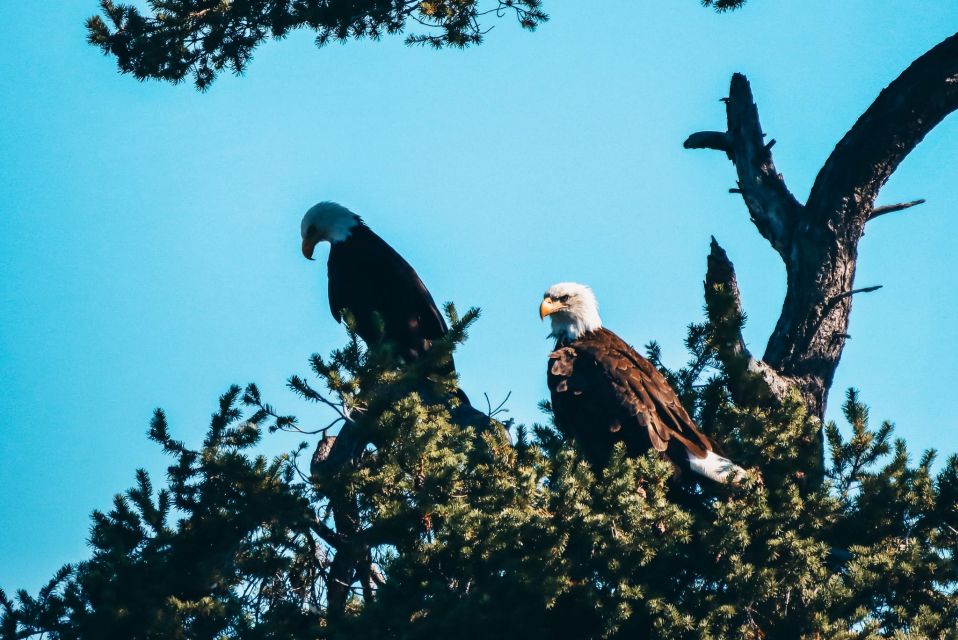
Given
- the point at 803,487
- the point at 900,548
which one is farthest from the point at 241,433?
the point at 900,548

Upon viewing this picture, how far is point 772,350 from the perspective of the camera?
5.52m

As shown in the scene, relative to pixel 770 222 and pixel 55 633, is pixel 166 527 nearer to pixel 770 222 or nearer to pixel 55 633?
pixel 55 633

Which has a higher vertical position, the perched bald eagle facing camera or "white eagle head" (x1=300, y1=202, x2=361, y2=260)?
"white eagle head" (x1=300, y1=202, x2=361, y2=260)

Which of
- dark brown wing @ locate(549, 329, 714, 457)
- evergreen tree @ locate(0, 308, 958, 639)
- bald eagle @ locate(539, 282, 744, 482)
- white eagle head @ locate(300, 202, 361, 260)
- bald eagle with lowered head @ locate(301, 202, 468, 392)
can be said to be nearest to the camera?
evergreen tree @ locate(0, 308, 958, 639)

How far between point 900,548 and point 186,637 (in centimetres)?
266

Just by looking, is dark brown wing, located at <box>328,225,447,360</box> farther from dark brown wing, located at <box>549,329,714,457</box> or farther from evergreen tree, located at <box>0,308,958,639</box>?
evergreen tree, located at <box>0,308,958,639</box>

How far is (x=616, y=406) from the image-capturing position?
17.6 feet

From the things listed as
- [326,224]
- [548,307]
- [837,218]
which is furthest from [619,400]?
[326,224]

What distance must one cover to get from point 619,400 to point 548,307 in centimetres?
122

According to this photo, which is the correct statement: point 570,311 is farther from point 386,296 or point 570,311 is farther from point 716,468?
point 716,468

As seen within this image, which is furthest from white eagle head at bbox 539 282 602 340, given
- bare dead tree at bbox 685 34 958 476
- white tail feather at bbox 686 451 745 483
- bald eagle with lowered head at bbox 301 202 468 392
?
white tail feather at bbox 686 451 745 483

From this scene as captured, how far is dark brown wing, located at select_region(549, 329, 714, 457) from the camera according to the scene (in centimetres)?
516

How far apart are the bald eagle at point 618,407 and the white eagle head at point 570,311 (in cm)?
25

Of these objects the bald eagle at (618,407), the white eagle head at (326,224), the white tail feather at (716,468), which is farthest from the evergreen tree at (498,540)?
the white eagle head at (326,224)
